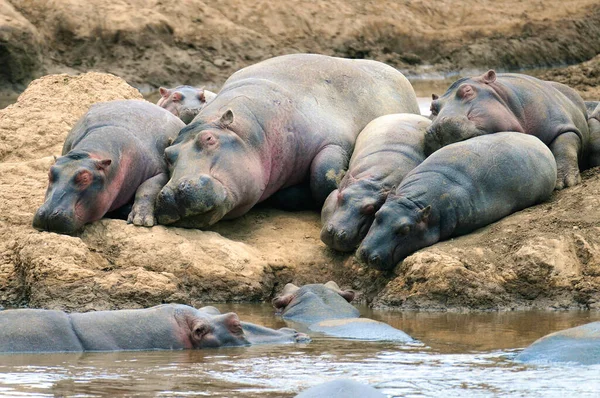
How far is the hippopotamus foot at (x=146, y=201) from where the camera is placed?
11133 mm

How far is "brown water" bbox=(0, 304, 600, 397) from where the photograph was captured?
7.00 meters

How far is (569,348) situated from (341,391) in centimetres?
193

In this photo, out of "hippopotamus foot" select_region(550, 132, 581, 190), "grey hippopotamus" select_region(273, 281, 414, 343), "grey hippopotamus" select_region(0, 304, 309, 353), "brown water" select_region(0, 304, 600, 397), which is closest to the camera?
"brown water" select_region(0, 304, 600, 397)

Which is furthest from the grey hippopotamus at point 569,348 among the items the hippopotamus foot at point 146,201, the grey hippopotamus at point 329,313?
the hippopotamus foot at point 146,201

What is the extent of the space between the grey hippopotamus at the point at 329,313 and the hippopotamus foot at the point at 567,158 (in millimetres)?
2332

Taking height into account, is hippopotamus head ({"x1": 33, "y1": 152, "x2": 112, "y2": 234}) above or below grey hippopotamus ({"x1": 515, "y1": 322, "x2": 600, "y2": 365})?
above

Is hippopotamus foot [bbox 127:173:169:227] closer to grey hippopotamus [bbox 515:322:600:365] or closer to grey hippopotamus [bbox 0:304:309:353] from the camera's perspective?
grey hippopotamus [bbox 0:304:309:353]

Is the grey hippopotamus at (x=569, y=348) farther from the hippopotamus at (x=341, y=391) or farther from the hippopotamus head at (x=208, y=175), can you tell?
the hippopotamus head at (x=208, y=175)

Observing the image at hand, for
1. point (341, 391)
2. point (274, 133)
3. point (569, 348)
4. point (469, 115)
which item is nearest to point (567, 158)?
point (469, 115)

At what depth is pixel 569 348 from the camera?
7770mm

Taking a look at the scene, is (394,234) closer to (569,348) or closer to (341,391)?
(569,348)

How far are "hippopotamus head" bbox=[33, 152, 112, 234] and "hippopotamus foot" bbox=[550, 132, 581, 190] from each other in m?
3.69

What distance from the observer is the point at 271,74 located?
42.3 feet

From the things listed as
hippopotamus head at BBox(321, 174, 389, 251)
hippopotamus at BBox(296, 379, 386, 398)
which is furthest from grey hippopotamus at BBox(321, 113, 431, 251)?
hippopotamus at BBox(296, 379, 386, 398)
